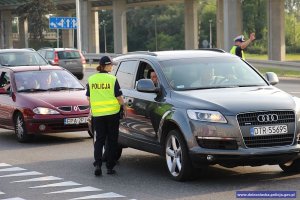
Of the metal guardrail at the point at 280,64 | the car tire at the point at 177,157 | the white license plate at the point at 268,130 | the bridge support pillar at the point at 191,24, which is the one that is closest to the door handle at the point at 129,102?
the car tire at the point at 177,157

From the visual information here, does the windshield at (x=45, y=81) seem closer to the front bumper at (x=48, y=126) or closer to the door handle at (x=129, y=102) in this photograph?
the front bumper at (x=48, y=126)

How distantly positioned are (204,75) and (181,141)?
1.29 m

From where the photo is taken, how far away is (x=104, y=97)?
959 centimetres

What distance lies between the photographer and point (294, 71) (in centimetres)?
3775

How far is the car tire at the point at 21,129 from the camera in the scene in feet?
45.0

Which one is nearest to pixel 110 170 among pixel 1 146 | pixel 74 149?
pixel 74 149

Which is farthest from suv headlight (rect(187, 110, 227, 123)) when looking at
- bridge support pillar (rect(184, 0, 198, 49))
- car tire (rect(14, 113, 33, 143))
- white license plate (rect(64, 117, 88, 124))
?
bridge support pillar (rect(184, 0, 198, 49))

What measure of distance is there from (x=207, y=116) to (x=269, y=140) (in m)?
0.79

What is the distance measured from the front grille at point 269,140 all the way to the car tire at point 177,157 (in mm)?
819

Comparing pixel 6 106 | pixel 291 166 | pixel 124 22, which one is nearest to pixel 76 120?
pixel 6 106

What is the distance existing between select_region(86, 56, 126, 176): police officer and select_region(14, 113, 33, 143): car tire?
4.37m

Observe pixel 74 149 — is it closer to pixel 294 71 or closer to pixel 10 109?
pixel 10 109

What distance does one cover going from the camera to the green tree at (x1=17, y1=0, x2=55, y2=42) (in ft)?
287

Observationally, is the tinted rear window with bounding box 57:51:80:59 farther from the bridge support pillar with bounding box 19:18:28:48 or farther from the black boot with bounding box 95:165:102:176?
the bridge support pillar with bounding box 19:18:28:48
